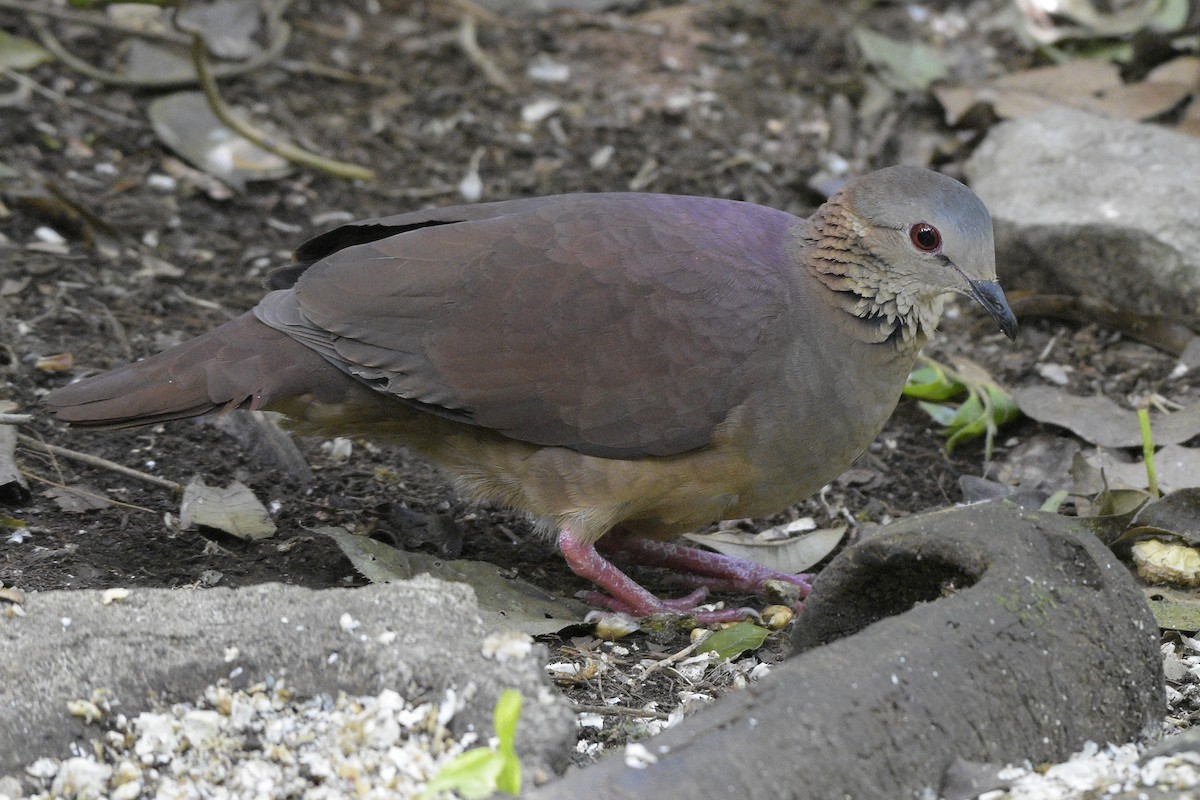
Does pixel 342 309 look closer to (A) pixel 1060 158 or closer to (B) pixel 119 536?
(B) pixel 119 536

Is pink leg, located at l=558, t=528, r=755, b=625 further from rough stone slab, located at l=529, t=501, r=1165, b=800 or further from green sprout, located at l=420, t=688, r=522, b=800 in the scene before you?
green sprout, located at l=420, t=688, r=522, b=800

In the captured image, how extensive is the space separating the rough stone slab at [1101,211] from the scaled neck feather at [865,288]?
158 centimetres

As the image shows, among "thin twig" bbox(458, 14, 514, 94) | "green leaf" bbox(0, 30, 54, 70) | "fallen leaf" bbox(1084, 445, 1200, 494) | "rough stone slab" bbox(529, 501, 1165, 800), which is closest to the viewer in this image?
"rough stone slab" bbox(529, 501, 1165, 800)

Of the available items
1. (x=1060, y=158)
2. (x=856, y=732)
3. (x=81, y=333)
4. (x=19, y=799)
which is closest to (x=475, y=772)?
(x=856, y=732)

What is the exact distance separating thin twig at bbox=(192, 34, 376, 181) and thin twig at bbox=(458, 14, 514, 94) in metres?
1.02

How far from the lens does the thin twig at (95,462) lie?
404 cm

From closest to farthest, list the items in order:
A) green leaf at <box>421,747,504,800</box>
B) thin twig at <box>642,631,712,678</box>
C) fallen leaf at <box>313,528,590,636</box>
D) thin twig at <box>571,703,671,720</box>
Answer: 1. green leaf at <box>421,747,504,800</box>
2. thin twig at <box>571,703,671,720</box>
3. thin twig at <box>642,631,712,678</box>
4. fallen leaf at <box>313,528,590,636</box>

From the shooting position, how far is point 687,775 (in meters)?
2.19

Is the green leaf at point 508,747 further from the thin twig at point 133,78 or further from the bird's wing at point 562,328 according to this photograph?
the thin twig at point 133,78

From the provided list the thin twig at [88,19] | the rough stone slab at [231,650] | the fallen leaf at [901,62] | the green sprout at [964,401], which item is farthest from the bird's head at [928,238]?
the thin twig at [88,19]

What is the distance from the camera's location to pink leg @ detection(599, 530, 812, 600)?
4148 mm

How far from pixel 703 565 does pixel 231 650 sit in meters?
1.84

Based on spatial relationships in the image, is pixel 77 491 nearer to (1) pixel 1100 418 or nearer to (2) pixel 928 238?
(2) pixel 928 238

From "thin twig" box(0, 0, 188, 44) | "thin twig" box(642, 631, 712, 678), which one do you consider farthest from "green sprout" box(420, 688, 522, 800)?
"thin twig" box(0, 0, 188, 44)
